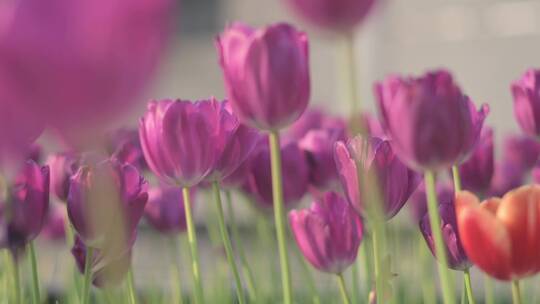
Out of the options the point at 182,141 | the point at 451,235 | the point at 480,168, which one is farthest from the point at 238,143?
the point at 480,168

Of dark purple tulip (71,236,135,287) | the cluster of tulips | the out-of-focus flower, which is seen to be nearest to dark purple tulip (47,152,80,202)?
the cluster of tulips

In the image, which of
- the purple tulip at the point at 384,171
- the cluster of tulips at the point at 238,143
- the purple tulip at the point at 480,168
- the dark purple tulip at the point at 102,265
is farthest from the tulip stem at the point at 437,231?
the purple tulip at the point at 480,168

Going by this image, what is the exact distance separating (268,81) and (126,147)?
0.24 metres

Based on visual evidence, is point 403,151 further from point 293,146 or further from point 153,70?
point 293,146

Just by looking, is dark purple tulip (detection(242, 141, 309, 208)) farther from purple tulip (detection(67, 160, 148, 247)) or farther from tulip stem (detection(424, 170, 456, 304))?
tulip stem (detection(424, 170, 456, 304))

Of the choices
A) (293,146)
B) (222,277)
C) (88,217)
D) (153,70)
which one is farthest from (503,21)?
(153,70)

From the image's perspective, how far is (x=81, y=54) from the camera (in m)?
0.25

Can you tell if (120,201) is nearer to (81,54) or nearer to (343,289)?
(343,289)

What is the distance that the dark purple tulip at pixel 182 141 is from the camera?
546mm

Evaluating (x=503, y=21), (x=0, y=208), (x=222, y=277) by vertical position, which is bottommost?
(x=222, y=277)

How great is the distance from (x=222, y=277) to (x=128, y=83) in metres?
0.80

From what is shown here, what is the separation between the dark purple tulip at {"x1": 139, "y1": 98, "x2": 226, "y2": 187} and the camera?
0.55 m

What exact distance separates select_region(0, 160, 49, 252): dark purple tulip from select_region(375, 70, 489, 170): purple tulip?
230 millimetres

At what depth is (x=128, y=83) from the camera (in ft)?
0.84
